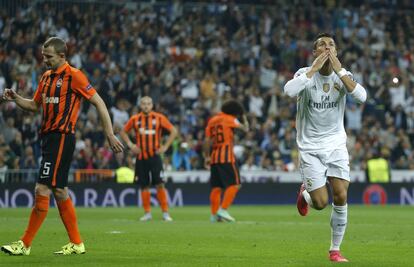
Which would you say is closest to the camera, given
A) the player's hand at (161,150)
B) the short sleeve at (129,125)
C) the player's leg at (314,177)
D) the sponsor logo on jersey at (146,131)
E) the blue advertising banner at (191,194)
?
the player's leg at (314,177)

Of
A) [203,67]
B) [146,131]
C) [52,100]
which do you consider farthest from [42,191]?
[203,67]

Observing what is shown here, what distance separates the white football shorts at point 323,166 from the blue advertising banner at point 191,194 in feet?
53.4

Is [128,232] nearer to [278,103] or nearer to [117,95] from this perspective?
[117,95]

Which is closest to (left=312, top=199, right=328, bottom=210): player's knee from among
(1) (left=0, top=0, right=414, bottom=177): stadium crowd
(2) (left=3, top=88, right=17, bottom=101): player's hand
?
(2) (left=3, top=88, right=17, bottom=101): player's hand

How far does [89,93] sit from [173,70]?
Answer: 21173 millimetres

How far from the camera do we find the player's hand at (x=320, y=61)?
10398 millimetres

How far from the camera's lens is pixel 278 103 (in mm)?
32812

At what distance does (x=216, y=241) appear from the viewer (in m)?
13.6

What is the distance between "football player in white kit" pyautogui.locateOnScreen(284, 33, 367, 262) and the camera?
1052 centimetres

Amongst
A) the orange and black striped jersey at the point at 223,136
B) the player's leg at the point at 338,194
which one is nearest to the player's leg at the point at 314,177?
the player's leg at the point at 338,194

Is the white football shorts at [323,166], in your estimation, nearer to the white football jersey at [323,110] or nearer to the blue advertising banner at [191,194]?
the white football jersey at [323,110]

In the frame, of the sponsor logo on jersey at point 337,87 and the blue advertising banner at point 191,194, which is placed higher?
the sponsor logo on jersey at point 337,87

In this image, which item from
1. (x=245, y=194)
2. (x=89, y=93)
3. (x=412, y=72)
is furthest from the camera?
(x=412, y=72)

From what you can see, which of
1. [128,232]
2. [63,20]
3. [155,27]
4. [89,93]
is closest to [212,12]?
[155,27]
